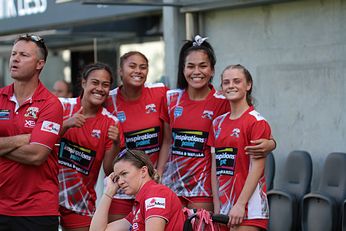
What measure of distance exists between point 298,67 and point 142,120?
2.87 m

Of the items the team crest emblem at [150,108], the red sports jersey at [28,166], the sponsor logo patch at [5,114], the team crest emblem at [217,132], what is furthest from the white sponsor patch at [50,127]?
the team crest emblem at [217,132]

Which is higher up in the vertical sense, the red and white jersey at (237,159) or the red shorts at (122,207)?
the red and white jersey at (237,159)

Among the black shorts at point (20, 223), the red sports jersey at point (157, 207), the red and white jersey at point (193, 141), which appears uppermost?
the red and white jersey at point (193, 141)

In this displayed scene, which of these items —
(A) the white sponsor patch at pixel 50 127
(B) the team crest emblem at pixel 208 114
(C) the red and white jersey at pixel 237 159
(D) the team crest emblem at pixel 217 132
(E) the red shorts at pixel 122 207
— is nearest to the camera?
(A) the white sponsor patch at pixel 50 127

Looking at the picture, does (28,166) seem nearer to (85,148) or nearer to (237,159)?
(85,148)

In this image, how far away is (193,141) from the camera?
661 cm

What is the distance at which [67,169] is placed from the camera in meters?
6.67

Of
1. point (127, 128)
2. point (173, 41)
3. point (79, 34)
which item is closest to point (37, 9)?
point (79, 34)

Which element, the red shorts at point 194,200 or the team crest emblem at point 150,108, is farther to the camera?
the team crest emblem at point 150,108

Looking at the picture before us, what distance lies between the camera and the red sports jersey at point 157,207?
17.3 feet

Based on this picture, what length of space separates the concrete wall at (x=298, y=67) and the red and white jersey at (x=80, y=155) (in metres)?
2.94

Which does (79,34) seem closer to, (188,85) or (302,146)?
(302,146)

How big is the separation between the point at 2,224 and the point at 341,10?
431 cm

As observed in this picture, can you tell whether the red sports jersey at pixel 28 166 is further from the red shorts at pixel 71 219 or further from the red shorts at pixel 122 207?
the red shorts at pixel 122 207
